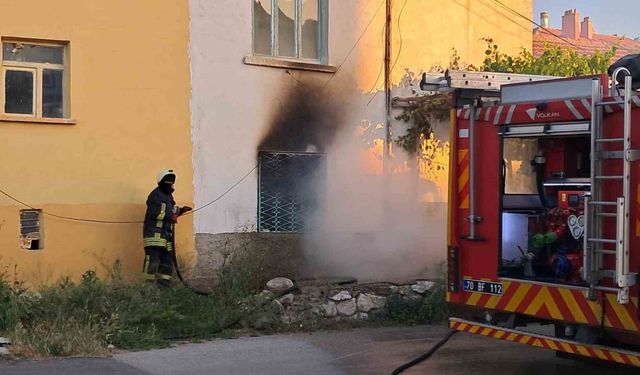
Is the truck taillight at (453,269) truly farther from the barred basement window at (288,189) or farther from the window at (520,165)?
the barred basement window at (288,189)

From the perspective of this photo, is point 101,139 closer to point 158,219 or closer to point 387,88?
point 158,219

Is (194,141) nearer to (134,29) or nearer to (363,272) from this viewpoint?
(134,29)

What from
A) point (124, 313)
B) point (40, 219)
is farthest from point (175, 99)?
point (124, 313)

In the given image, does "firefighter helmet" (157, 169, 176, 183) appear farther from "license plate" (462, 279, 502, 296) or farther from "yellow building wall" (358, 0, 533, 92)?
"license plate" (462, 279, 502, 296)

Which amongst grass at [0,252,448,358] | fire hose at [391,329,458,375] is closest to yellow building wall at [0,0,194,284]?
grass at [0,252,448,358]

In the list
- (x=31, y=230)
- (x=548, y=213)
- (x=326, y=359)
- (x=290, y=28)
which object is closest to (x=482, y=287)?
(x=548, y=213)

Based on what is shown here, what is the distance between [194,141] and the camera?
42.9 feet

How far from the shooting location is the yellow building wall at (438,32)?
1465cm

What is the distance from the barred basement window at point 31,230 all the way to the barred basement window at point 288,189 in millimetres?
3195

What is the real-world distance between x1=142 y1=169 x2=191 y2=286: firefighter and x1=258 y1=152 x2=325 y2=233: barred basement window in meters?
1.70

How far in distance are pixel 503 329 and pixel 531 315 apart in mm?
326

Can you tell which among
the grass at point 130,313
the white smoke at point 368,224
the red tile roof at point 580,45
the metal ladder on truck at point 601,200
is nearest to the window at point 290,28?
the white smoke at point 368,224

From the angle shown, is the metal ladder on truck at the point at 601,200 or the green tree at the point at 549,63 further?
the green tree at the point at 549,63

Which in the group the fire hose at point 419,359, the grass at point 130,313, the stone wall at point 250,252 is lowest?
the fire hose at point 419,359
